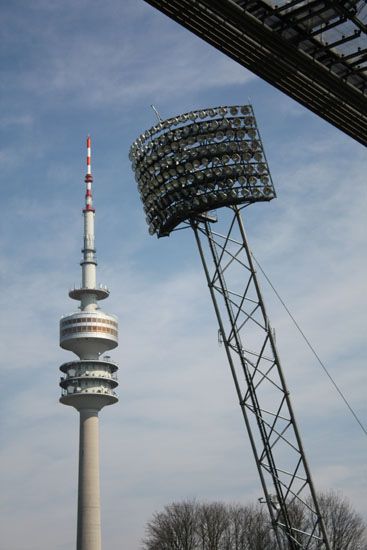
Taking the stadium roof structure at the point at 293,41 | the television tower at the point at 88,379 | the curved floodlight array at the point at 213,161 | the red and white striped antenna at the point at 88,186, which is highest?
the red and white striped antenna at the point at 88,186

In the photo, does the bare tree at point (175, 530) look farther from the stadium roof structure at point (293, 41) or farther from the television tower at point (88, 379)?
the stadium roof structure at point (293, 41)

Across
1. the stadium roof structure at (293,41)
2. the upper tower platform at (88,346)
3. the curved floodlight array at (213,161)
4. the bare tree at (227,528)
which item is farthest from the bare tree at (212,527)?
the stadium roof structure at (293,41)

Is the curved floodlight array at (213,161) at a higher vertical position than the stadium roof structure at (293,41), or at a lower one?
higher

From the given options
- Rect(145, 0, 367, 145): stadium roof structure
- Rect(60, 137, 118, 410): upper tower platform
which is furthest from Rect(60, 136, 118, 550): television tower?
Rect(145, 0, 367, 145): stadium roof structure

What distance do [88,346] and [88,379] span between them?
6.35 m

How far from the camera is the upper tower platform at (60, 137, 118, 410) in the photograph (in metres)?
136

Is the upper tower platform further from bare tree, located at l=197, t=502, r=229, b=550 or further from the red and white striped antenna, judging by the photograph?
bare tree, located at l=197, t=502, r=229, b=550

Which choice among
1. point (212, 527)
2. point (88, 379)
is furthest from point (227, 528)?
point (88, 379)

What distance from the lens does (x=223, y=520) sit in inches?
3858

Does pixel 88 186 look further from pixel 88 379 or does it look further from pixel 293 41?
pixel 293 41

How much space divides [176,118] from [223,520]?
65.7 meters

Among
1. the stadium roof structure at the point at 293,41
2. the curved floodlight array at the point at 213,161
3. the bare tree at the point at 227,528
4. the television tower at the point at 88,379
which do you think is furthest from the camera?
the television tower at the point at 88,379

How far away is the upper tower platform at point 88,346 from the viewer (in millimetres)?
135500

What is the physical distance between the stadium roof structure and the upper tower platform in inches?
4309
